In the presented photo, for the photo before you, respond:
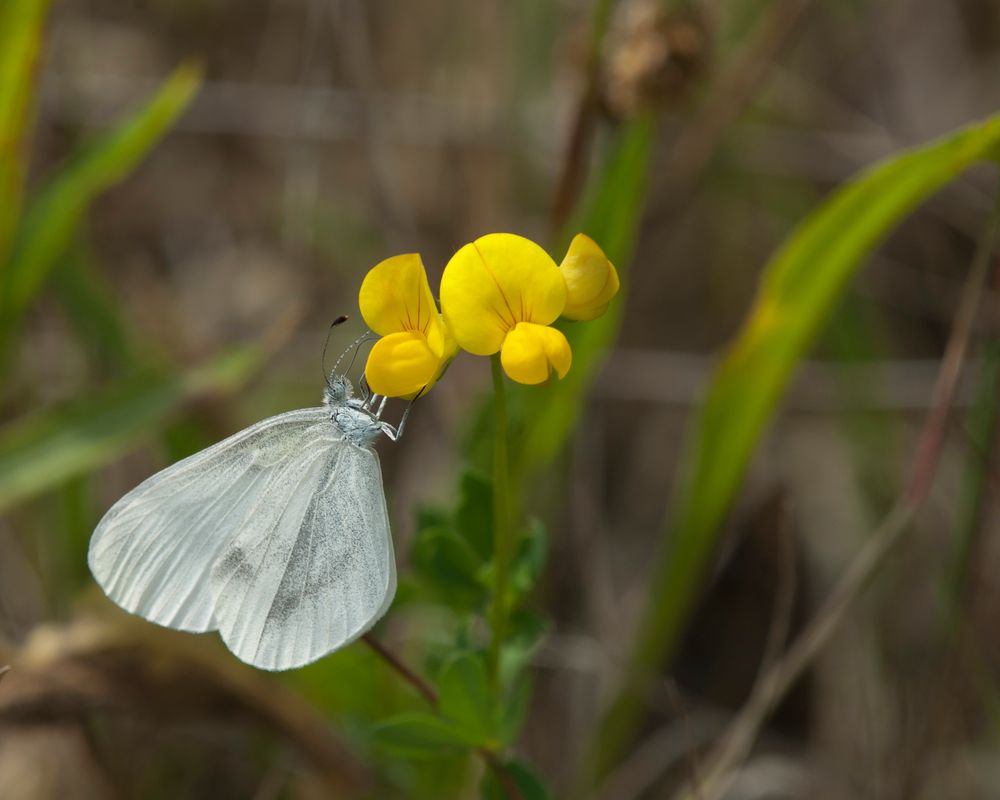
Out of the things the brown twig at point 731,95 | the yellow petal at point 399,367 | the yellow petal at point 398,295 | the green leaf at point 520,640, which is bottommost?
the green leaf at point 520,640

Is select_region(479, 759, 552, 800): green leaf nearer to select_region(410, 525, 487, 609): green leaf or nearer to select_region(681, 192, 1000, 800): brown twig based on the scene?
select_region(410, 525, 487, 609): green leaf

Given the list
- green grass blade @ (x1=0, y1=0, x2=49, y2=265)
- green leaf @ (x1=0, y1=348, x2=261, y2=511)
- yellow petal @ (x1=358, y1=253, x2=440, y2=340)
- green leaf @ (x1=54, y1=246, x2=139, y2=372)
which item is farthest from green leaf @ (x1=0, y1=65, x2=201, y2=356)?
yellow petal @ (x1=358, y1=253, x2=440, y2=340)

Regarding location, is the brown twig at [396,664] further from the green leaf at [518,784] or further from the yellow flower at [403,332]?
the yellow flower at [403,332]

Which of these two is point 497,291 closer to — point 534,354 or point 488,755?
point 534,354

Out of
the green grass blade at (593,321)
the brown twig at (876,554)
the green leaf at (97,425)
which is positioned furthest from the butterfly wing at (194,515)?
the brown twig at (876,554)

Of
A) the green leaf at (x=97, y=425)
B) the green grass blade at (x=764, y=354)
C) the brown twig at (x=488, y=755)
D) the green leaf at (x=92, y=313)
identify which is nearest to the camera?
the brown twig at (x=488, y=755)

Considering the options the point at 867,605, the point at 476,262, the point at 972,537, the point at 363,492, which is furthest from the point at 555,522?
the point at 476,262

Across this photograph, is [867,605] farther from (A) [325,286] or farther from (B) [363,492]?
(A) [325,286]
